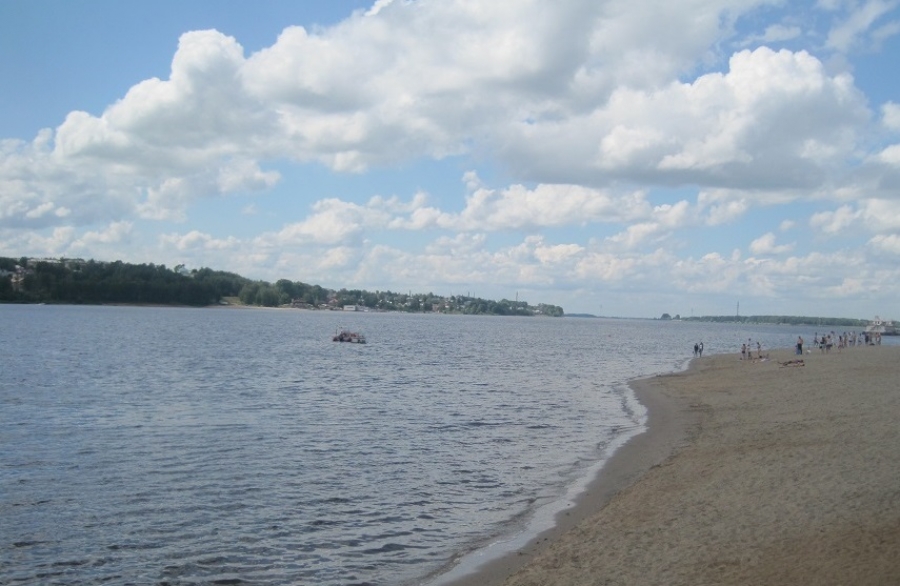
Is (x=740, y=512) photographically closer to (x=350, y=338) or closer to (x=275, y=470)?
(x=275, y=470)

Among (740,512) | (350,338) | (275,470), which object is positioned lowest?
(275,470)

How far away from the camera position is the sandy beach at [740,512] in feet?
34.4

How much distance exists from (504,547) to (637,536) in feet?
8.14

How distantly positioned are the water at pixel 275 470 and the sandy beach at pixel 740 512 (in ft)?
5.50

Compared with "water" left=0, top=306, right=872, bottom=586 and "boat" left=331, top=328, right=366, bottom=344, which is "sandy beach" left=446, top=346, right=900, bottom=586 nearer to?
"water" left=0, top=306, right=872, bottom=586

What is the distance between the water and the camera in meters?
13.7

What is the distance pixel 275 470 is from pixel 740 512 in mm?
11793

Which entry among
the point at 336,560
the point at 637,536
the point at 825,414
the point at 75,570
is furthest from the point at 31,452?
the point at 825,414

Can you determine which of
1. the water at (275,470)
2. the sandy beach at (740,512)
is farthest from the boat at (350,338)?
the sandy beach at (740,512)

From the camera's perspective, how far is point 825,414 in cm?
2573

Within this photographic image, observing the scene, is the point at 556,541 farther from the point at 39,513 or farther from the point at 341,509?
the point at 39,513

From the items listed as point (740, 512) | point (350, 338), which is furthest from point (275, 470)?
point (350, 338)

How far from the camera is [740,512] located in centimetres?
1349

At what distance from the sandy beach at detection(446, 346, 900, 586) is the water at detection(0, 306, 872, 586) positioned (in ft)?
5.50
